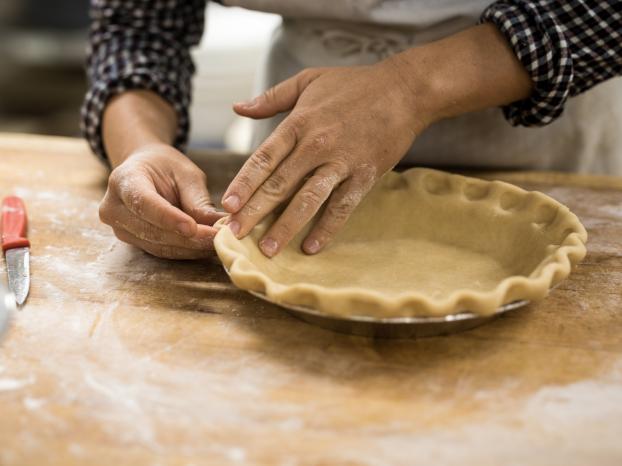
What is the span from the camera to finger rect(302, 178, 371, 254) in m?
1.33

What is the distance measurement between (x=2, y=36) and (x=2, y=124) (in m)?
0.56

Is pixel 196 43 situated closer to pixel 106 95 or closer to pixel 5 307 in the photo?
pixel 106 95

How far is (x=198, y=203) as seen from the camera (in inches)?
53.7

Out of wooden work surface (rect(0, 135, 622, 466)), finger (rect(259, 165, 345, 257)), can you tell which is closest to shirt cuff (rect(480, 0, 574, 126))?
wooden work surface (rect(0, 135, 622, 466))

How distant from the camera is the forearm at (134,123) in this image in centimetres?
159

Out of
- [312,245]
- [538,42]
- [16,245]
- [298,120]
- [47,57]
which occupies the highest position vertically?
[538,42]

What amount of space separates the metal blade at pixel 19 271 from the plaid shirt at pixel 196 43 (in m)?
0.46

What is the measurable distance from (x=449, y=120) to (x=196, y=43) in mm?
715

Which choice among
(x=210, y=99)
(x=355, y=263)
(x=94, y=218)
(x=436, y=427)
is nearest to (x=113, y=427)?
(x=436, y=427)

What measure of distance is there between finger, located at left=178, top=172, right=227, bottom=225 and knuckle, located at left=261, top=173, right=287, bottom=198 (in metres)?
0.10

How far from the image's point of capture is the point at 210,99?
3385 mm

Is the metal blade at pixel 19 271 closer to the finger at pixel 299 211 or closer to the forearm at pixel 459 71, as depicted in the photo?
the finger at pixel 299 211

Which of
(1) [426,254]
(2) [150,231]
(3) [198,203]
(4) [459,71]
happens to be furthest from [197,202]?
(4) [459,71]

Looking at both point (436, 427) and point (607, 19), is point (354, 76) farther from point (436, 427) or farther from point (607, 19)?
point (436, 427)
